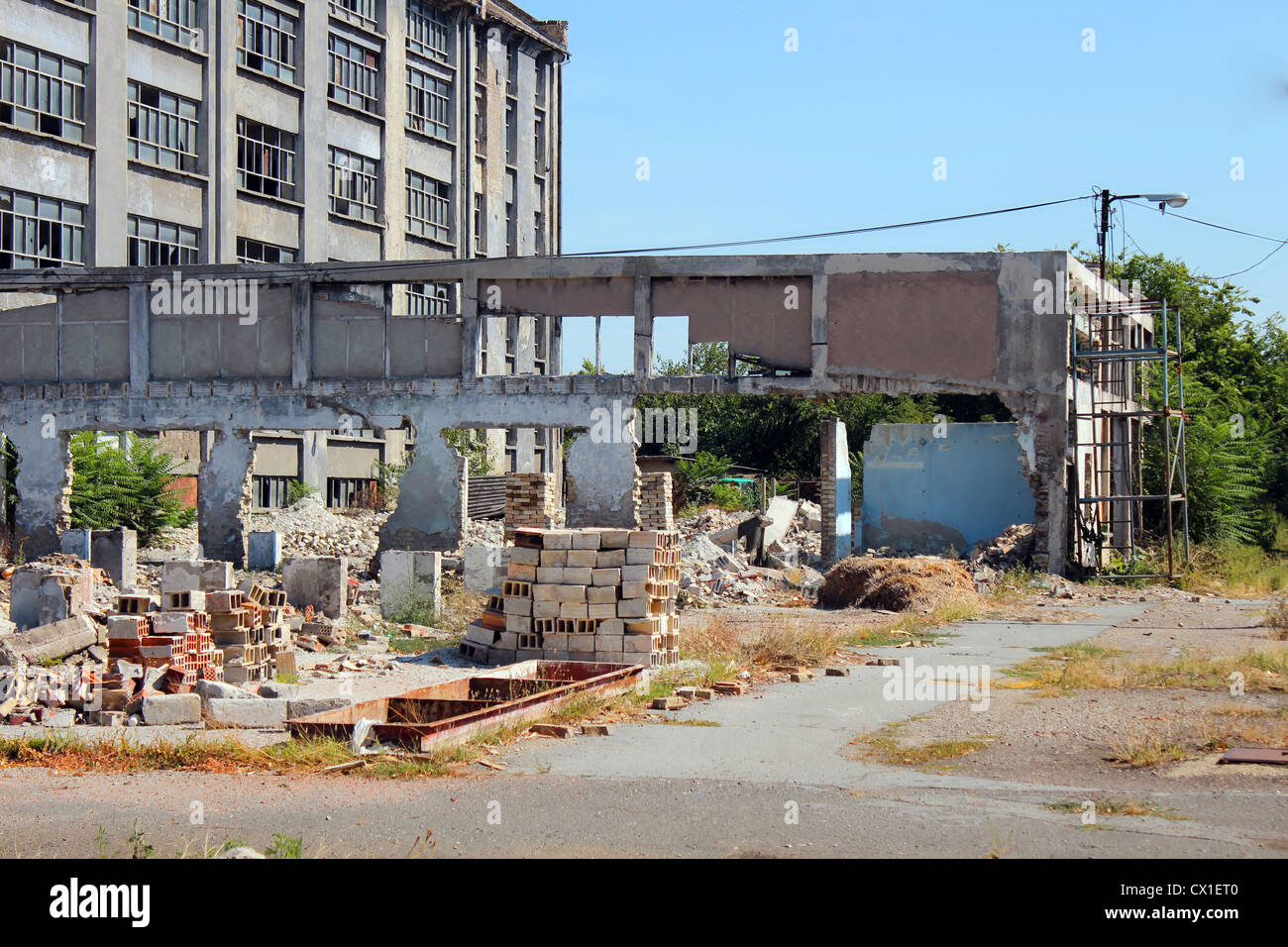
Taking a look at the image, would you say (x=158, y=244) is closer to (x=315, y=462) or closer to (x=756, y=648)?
(x=315, y=462)

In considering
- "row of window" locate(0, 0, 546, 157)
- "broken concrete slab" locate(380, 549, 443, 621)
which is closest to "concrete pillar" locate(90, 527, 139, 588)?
"broken concrete slab" locate(380, 549, 443, 621)

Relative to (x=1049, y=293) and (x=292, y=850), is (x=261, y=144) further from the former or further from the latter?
(x=292, y=850)

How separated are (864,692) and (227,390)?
16.0 m

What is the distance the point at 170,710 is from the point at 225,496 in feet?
47.7

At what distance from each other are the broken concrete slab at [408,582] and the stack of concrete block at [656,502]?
713 cm

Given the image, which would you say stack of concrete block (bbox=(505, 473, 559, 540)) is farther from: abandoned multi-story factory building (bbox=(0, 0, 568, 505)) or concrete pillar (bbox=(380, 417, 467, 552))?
abandoned multi-story factory building (bbox=(0, 0, 568, 505))

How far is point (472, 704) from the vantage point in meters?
9.72

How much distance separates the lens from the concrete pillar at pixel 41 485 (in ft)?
78.3

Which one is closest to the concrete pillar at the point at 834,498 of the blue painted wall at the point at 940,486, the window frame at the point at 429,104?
the blue painted wall at the point at 940,486

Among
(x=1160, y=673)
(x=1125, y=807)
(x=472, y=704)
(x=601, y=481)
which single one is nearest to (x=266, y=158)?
(x=601, y=481)

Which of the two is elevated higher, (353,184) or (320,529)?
(353,184)

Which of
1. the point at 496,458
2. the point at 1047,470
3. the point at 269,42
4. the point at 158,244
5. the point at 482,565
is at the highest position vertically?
the point at 269,42

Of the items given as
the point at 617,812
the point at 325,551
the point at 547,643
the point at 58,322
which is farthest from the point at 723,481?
the point at 617,812

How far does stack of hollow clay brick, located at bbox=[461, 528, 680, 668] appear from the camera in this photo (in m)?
12.6
